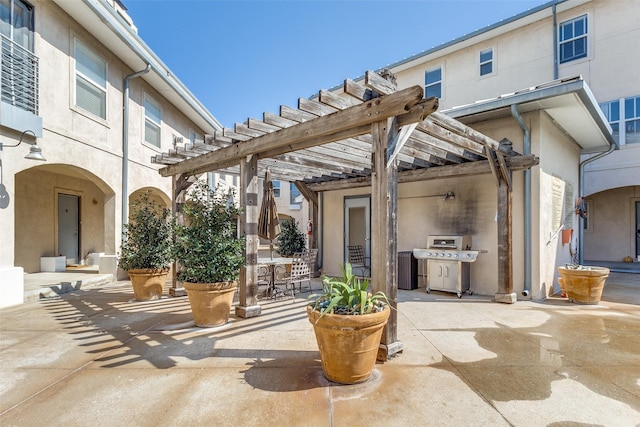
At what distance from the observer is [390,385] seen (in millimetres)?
2740

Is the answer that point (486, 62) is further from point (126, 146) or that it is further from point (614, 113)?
point (126, 146)

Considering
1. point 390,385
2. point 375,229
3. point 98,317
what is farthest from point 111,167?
point 390,385

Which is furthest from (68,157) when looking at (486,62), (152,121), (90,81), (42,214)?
(486,62)

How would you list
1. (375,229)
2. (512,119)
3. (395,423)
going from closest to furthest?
(395,423), (375,229), (512,119)

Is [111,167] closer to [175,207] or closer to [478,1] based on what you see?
[175,207]

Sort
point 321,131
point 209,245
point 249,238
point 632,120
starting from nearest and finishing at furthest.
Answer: point 321,131, point 209,245, point 249,238, point 632,120

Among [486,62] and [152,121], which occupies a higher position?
[486,62]

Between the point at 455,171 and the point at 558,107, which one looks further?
the point at 455,171

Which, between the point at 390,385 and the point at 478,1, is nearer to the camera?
the point at 390,385

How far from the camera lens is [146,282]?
564 centimetres

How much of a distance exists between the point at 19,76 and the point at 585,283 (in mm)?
10075

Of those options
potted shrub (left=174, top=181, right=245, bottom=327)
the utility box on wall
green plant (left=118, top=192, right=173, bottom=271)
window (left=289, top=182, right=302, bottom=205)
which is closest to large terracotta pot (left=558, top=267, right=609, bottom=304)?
the utility box on wall

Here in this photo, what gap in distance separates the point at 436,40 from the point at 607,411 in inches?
467

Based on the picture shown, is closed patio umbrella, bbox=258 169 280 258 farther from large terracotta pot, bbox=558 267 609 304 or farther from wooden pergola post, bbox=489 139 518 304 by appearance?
large terracotta pot, bbox=558 267 609 304
